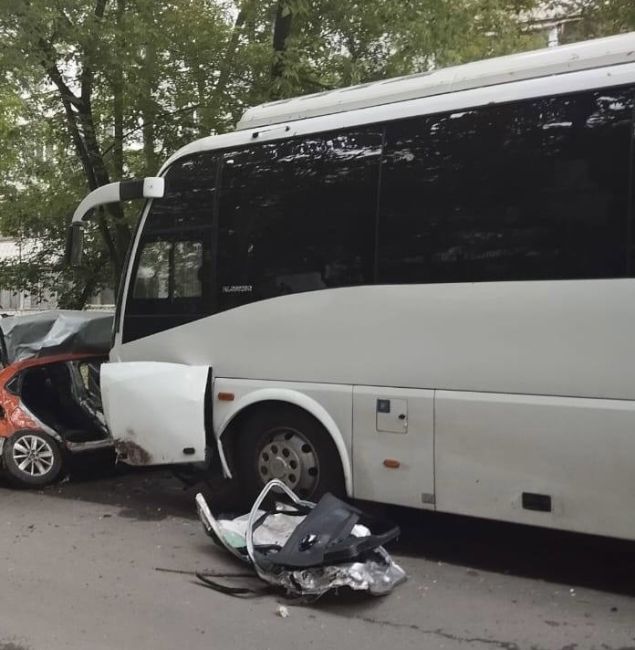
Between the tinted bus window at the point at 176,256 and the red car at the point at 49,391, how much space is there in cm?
163

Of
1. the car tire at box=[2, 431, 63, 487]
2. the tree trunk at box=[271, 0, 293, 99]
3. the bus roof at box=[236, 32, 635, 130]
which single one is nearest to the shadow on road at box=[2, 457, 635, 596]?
the car tire at box=[2, 431, 63, 487]

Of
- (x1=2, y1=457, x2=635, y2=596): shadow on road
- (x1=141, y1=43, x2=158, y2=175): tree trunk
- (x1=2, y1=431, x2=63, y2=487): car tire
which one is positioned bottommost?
(x1=2, y1=457, x2=635, y2=596): shadow on road

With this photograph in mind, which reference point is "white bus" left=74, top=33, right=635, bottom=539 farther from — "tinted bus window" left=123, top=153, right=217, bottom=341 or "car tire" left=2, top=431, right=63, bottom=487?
"car tire" left=2, top=431, right=63, bottom=487

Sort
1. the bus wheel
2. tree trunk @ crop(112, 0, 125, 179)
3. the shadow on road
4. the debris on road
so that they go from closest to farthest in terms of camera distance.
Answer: the debris on road
the shadow on road
the bus wheel
tree trunk @ crop(112, 0, 125, 179)

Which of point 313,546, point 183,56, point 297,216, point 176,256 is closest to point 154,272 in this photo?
point 176,256

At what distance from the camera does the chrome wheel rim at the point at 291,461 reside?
5.50 metres

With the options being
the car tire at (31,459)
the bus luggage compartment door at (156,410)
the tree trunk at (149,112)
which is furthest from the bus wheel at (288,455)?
the tree trunk at (149,112)

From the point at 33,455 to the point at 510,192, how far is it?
Result: 206 inches

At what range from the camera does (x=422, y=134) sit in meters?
5.02

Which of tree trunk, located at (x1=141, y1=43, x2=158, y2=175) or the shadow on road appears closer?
the shadow on road

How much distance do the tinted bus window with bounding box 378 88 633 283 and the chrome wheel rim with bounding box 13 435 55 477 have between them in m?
4.13

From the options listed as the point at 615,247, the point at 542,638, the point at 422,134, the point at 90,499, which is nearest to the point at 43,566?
the point at 90,499

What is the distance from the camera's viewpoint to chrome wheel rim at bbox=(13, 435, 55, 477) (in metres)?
7.16

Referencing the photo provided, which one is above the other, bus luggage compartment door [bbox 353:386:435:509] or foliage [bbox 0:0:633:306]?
foliage [bbox 0:0:633:306]
